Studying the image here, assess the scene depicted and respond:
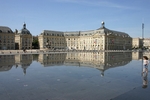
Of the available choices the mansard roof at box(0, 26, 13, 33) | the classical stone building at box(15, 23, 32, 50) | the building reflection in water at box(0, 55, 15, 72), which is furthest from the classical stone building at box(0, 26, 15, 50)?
the building reflection in water at box(0, 55, 15, 72)

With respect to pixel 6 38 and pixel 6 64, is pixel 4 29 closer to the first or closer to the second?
pixel 6 38

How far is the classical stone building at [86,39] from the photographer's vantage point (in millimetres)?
134125

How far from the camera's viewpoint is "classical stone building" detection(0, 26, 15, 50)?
4605 inches

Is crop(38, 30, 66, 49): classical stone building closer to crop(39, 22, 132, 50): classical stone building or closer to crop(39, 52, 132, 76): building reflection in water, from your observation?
crop(39, 22, 132, 50): classical stone building

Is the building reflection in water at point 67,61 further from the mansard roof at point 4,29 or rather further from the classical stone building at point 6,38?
the mansard roof at point 4,29

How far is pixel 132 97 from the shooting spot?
8531mm

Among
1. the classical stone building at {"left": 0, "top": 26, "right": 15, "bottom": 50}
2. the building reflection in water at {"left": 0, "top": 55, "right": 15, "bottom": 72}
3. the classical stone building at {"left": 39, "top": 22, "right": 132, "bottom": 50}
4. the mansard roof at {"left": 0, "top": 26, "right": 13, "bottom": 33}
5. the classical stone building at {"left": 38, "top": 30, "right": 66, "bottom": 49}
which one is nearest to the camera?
the building reflection in water at {"left": 0, "top": 55, "right": 15, "bottom": 72}

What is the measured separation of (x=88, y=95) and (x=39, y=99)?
2.65 metres

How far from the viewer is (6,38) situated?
119125mm

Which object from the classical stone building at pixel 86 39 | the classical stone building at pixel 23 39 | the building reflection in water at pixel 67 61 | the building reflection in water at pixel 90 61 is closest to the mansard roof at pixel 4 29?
the classical stone building at pixel 23 39

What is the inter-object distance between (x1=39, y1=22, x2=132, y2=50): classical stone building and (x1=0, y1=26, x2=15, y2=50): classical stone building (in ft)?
85.7

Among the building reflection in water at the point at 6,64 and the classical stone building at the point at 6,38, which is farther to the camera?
the classical stone building at the point at 6,38

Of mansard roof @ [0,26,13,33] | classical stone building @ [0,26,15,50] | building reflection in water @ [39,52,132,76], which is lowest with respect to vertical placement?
building reflection in water @ [39,52,132,76]

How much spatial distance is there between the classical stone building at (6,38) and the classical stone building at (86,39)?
26117mm
